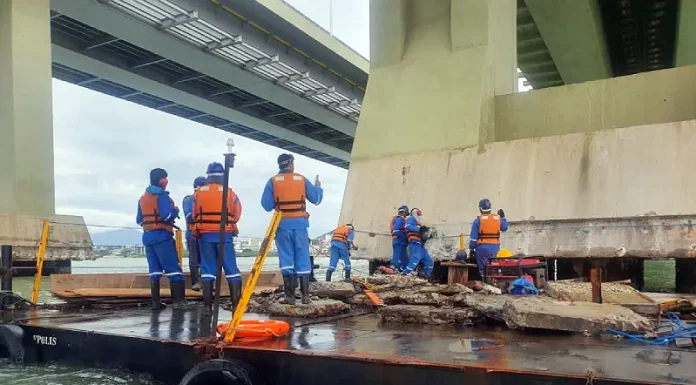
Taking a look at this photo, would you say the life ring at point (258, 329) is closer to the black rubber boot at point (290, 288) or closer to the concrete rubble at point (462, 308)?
the concrete rubble at point (462, 308)

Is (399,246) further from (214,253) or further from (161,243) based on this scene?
(214,253)

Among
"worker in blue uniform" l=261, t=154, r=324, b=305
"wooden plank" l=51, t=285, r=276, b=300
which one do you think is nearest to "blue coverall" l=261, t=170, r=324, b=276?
"worker in blue uniform" l=261, t=154, r=324, b=305

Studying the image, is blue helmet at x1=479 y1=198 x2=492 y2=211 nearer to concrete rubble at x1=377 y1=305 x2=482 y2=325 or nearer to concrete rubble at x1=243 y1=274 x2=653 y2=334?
concrete rubble at x1=243 y1=274 x2=653 y2=334

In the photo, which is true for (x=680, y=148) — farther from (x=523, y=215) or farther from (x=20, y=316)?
(x=20, y=316)

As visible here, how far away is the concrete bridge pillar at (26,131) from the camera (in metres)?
16.5

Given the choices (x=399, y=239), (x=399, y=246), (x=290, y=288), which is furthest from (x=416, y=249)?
(x=290, y=288)

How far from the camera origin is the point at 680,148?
8570 millimetres

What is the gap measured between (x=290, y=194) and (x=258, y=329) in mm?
1676

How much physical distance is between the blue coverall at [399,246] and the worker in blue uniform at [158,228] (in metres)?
4.46

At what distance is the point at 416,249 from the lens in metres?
10.4

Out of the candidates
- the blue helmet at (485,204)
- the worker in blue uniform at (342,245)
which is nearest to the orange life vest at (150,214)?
the blue helmet at (485,204)

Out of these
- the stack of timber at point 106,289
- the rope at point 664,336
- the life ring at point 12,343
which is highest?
the rope at point 664,336

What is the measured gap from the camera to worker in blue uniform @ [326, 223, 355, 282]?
444 inches

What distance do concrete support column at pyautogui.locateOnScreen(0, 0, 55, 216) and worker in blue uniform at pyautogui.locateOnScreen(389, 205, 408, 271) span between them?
1176 centimetres
